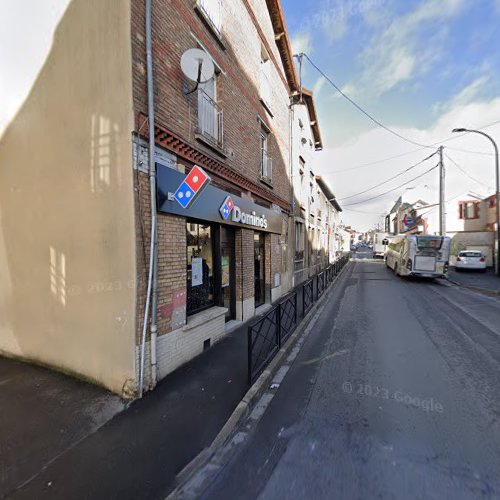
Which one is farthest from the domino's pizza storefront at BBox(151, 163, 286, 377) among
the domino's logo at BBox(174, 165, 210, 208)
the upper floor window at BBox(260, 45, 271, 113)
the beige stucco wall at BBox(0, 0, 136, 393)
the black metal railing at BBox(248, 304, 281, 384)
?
the upper floor window at BBox(260, 45, 271, 113)

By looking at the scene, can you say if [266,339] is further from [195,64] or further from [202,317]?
[195,64]

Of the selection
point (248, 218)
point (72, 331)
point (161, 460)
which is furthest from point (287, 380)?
point (248, 218)

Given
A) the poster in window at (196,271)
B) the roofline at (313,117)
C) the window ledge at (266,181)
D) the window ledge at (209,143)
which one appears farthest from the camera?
the roofline at (313,117)

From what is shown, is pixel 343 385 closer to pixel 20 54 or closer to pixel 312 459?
pixel 312 459

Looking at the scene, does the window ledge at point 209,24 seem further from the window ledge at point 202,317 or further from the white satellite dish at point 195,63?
the window ledge at point 202,317

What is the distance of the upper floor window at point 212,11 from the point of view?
5.30m

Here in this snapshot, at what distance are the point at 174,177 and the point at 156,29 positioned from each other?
7.61ft

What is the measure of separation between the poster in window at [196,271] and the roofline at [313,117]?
12.6m

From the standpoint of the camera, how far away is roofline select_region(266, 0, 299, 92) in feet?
30.8

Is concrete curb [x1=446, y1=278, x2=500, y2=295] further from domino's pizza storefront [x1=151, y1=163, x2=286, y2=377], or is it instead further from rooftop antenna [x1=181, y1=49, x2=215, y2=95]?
rooftop antenna [x1=181, y1=49, x2=215, y2=95]

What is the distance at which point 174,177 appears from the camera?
4160mm

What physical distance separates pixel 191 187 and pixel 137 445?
3370 mm

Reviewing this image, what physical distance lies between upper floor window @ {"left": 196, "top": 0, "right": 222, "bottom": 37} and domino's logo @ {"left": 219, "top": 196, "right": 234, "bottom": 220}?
11.9ft

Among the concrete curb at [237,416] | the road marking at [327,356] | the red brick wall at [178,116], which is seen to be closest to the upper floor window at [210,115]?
the red brick wall at [178,116]
